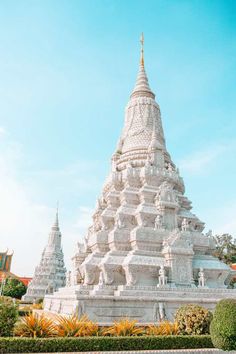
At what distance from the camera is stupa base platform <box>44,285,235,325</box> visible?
1680 cm

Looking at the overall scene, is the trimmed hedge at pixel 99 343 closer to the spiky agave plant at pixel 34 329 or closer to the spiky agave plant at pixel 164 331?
the spiky agave plant at pixel 164 331

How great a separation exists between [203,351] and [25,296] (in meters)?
44.5

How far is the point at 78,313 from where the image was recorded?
16.4 metres

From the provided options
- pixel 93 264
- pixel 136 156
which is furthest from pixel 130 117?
pixel 93 264

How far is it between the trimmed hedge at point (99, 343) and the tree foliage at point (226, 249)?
109 feet

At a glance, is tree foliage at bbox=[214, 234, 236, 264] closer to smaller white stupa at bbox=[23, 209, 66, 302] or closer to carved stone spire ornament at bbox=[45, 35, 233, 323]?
carved stone spire ornament at bbox=[45, 35, 233, 323]

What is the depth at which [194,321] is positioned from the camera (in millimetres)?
12414

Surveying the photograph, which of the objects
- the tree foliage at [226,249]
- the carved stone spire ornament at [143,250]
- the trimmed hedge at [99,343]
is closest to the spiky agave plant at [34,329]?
the trimmed hedge at [99,343]

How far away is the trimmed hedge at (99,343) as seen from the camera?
986cm

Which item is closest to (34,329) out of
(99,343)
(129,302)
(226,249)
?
(99,343)

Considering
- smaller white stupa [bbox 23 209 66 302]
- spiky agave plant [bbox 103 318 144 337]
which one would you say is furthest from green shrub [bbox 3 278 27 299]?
spiky agave plant [bbox 103 318 144 337]

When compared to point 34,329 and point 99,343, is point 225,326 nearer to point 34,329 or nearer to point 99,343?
point 99,343

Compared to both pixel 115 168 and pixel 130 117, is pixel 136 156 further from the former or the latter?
pixel 130 117

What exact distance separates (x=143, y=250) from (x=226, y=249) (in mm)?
27411
